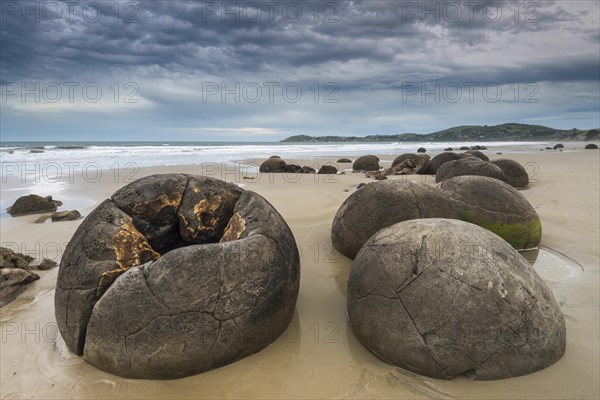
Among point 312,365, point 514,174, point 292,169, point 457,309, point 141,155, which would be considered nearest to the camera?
point 457,309

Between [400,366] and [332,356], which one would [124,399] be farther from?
[400,366]

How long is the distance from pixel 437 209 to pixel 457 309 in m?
2.47

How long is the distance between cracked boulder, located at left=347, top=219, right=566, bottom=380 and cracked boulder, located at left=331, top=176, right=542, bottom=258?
171 centimetres

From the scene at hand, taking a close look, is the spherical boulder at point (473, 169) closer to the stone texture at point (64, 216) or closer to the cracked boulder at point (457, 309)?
the cracked boulder at point (457, 309)

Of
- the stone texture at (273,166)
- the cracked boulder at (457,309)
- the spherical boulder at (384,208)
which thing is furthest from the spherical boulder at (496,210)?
the stone texture at (273,166)

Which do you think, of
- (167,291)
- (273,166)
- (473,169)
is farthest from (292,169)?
(167,291)

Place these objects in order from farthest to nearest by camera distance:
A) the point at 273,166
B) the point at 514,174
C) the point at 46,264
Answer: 1. the point at 273,166
2. the point at 514,174
3. the point at 46,264

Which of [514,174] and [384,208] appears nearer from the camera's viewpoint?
[384,208]

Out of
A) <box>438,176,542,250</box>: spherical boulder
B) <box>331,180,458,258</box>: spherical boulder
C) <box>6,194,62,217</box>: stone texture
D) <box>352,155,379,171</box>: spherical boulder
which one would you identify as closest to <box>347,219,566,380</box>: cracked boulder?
<box>331,180,458,258</box>: spherical boulder

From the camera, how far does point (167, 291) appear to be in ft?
9.79

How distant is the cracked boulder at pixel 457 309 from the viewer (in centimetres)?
292

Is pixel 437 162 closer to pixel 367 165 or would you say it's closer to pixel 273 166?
pixel 367 165

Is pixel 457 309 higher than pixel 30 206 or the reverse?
the reverse

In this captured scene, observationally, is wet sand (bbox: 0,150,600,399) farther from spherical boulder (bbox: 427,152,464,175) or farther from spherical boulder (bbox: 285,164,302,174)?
spherical boulder (bbox: 285,164,302,174)
